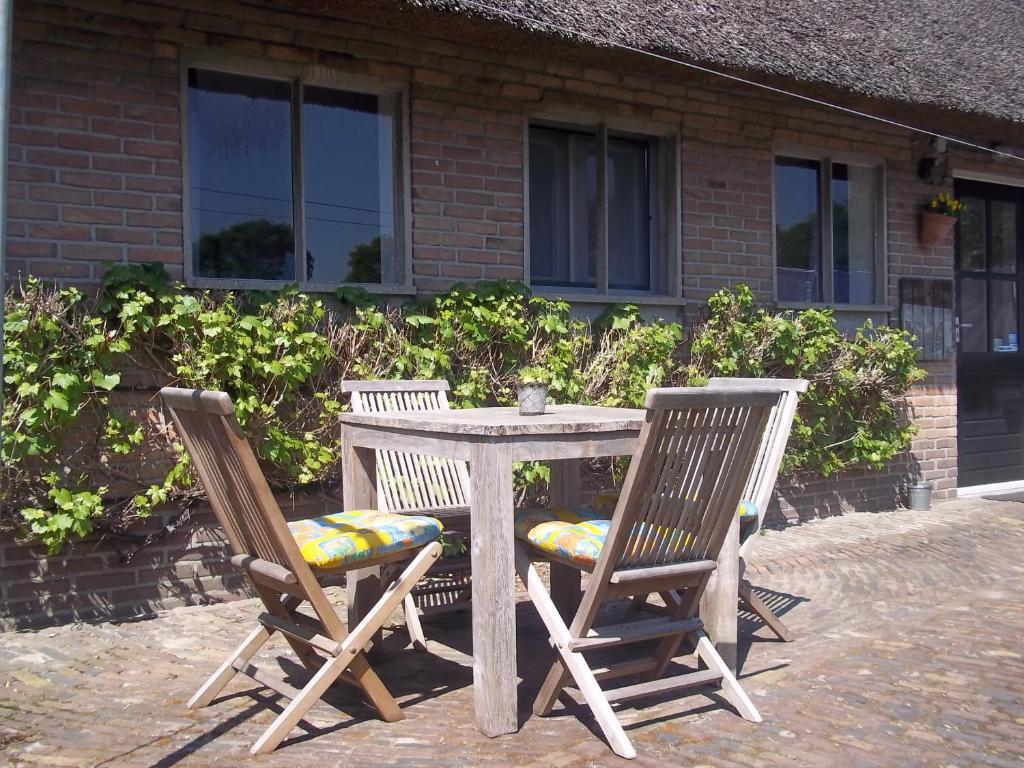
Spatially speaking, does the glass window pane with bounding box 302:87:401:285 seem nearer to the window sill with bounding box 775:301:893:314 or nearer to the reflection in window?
the reflection in window

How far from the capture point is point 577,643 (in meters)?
2.81

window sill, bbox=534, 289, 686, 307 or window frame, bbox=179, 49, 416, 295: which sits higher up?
window frame, bbox=179, 49, 416, 295

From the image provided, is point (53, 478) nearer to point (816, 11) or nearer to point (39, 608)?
point (39, 608)

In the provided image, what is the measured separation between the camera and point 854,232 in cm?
714

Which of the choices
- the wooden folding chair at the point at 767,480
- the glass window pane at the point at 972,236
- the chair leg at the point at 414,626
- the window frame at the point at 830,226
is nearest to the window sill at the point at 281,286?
the chair leg at the point at 414,626

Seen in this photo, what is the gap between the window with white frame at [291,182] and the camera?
15.5 ft

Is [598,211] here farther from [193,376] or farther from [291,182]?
[193,376]

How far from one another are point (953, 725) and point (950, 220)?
17.1ft

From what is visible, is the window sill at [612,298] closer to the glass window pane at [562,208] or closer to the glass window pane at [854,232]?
the glass window pane at [562,208]

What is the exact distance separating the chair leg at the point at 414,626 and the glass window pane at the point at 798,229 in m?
4.09

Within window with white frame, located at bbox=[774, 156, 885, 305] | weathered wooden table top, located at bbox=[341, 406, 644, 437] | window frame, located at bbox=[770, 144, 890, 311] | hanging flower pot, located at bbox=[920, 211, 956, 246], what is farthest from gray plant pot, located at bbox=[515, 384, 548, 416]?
hanging flower pot, located at bbox=[920, 211, 956, 246]

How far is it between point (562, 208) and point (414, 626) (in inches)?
124

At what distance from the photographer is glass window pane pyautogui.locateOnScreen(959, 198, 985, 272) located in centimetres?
777

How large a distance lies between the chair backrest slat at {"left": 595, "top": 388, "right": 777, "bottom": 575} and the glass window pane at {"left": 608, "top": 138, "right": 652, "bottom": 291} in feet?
11.0
